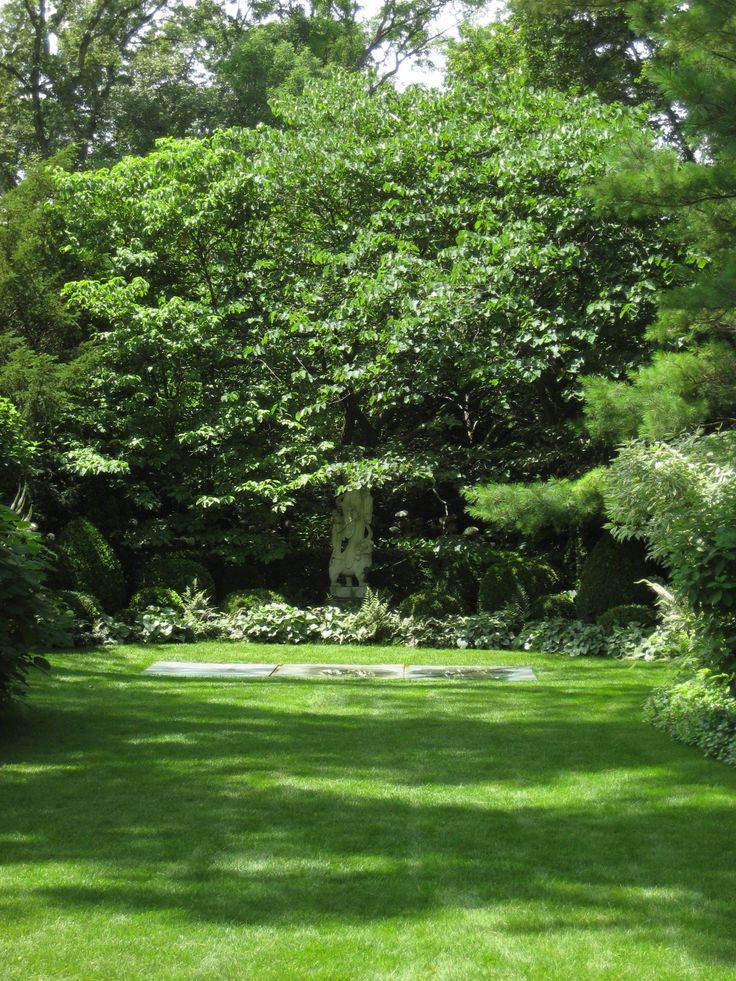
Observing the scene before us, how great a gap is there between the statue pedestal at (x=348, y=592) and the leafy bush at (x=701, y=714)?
642 cm

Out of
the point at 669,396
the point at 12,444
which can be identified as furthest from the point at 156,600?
the point at 669,396

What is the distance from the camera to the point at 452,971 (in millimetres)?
3578

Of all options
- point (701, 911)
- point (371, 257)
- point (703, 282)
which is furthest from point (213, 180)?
point (701, 911)

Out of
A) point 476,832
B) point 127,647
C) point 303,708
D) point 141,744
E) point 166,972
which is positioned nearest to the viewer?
point 166,972

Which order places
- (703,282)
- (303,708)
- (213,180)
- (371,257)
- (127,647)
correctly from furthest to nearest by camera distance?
(213,180) < (371,257) < (127,647) < (303,708) < (703,282)

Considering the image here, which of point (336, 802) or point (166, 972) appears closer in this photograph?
point (166, 972)

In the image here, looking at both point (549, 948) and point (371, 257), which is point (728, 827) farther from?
point (371, 257)

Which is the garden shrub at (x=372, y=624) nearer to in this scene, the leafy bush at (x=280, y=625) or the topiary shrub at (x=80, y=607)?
the leafy bush at (x=280, y=625)

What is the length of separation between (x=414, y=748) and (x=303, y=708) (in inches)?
66.1

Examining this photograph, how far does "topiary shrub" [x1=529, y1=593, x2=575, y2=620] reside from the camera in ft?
42.4

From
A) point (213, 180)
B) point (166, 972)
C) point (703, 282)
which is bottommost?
point (166, 972)

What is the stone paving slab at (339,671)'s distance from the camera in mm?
10258

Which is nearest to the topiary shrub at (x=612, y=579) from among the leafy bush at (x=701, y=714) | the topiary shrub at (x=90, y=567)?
the leafy bush at (x=701, y=714)

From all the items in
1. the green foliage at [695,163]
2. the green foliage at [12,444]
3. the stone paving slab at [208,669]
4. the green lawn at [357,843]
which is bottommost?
the green lawn at [357,843]
